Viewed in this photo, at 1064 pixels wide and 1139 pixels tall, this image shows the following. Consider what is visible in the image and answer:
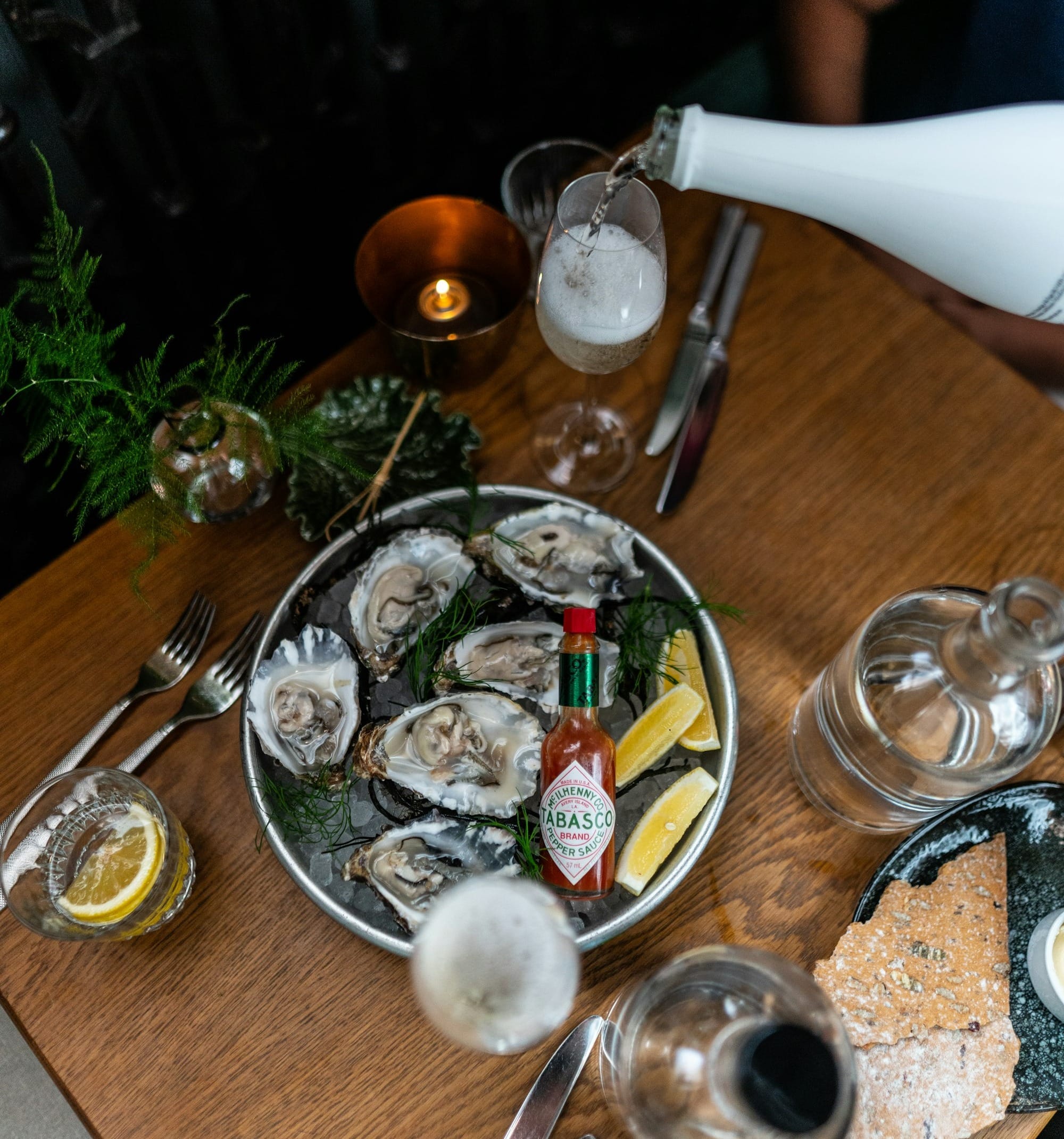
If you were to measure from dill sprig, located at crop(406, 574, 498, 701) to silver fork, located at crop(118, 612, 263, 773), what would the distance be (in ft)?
0.55

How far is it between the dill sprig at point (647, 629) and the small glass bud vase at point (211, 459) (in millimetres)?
379

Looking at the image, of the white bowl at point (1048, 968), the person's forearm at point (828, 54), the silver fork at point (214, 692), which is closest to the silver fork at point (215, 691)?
the silver fork at point (214, 692)

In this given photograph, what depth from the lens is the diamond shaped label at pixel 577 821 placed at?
28.9 inches

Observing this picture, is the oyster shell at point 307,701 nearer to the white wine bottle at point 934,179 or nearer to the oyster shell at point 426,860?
the oyster shell at point 426,860

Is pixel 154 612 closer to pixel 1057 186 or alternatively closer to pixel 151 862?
pixel 151 862

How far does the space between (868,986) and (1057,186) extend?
0.72 metres

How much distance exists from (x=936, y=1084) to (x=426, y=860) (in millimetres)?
471

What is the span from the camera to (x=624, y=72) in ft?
5.52

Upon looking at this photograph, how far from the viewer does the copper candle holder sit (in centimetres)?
92

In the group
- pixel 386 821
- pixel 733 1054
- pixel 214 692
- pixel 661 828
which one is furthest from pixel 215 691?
pixel 733 1054

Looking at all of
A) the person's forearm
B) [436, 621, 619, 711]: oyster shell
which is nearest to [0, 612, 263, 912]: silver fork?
[436, 621, 619, 711]: oyster shell

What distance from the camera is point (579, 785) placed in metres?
0.73

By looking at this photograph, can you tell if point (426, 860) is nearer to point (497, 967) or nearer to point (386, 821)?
point (386, 821)

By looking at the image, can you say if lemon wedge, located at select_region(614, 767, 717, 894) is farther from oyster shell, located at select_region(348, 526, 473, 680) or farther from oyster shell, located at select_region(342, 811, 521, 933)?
oyster shell, located at select_region(348, 526, 473, 680)
